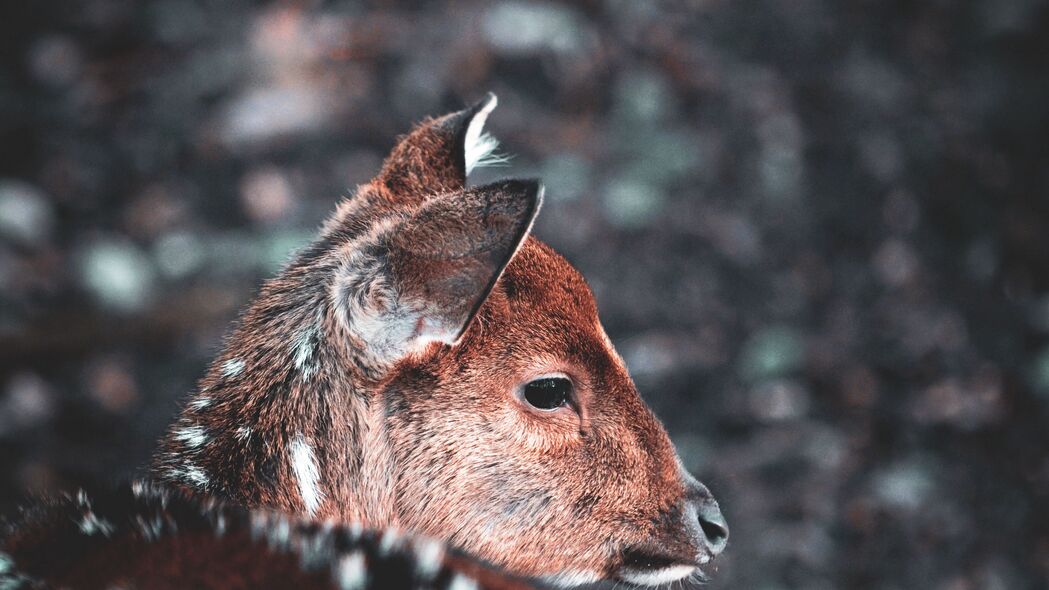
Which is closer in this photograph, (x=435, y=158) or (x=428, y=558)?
(x=428, y=558)

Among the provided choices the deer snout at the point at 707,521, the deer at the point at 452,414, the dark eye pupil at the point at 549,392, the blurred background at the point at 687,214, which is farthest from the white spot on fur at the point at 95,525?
the blurred background at the point at 687,214

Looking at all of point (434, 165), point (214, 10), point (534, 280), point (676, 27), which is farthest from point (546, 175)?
point (534, 280)

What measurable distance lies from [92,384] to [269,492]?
226 cm

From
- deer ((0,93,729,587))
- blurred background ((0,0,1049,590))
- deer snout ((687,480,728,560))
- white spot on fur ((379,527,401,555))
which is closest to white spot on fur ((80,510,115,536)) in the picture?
deer ((0,93,729,587))

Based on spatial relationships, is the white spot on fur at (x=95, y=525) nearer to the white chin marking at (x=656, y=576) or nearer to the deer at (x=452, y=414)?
the deer at (x=452, y=414)

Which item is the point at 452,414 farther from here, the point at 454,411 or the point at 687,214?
the point at 687,214

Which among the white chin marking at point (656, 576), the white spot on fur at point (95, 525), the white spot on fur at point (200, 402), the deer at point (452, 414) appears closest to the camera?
the white spot on fur at point (95, 525)

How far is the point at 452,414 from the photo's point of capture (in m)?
2.46

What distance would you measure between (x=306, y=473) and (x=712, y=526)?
3.38 ft

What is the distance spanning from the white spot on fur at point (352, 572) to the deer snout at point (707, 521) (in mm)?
1063

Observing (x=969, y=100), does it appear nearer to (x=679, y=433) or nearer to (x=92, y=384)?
(x=679, y=433)

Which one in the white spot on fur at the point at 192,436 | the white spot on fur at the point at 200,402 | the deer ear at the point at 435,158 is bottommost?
the white spot on fur at the point at 192,436

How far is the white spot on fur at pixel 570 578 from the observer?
262cm

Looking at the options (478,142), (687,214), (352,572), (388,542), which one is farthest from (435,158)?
(687,214)
